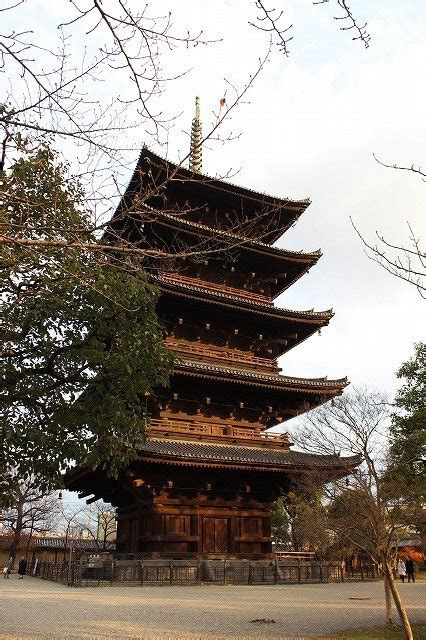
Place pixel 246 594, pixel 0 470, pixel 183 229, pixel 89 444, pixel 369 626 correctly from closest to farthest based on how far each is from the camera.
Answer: pixel 0 470 → pixel 89 444 → pixel 369 626 → pixel 246 594 → pixel 183 229

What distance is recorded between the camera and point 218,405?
22438 mm

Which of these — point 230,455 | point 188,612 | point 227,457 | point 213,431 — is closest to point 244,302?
point 213,431

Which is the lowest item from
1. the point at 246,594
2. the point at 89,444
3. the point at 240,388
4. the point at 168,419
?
the point at 246,594

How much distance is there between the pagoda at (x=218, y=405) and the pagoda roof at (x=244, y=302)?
5 centimetres

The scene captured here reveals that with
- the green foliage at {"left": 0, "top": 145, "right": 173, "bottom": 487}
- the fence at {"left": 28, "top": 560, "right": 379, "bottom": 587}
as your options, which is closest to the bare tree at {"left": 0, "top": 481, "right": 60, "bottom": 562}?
the fence at {"left": 28, "top": 560, "right": 379, "bottom": 587}

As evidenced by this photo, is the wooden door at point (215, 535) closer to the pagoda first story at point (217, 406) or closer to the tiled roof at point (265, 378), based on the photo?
the pagoda first story at point (217, 406)

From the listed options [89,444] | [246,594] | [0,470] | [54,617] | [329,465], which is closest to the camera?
[0,470]

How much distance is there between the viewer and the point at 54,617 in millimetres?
11539

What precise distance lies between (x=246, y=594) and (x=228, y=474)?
212 inches

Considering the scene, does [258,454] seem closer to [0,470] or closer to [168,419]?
[168,419]

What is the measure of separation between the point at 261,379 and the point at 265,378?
0.26m

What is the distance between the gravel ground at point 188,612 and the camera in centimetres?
988

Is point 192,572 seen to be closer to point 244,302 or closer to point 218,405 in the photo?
point 218,405

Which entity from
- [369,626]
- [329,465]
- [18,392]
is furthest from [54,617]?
[329,465]
